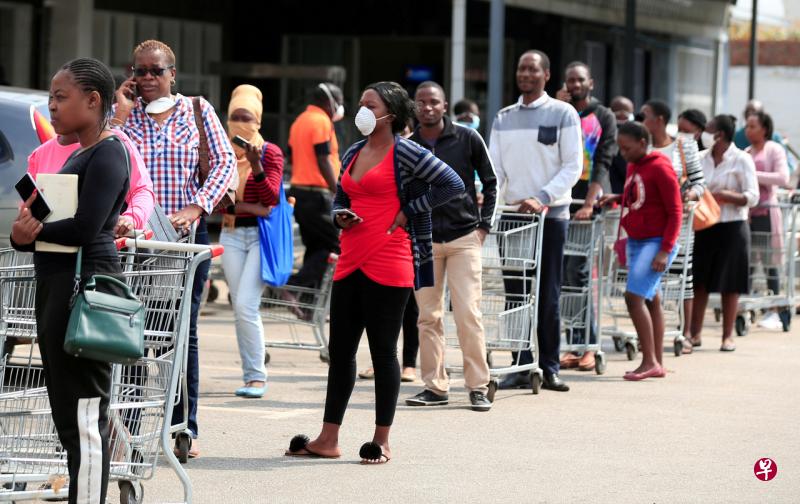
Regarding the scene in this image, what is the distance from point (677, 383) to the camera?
34.4ft

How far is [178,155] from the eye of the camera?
7324mm

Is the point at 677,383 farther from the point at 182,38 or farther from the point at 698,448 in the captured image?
the point at 182,38

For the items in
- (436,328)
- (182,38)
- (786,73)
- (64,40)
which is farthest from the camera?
(786,73)

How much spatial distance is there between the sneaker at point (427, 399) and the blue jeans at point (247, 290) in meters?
1.00

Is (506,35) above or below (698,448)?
above

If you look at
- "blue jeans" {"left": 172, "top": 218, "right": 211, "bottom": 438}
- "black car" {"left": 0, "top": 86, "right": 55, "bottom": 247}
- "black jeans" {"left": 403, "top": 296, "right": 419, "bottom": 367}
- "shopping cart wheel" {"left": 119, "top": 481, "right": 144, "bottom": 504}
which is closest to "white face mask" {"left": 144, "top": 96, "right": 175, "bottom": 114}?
"blue jeans" {"left": 172, "top": 218, "right": 211, "bottom": 438}

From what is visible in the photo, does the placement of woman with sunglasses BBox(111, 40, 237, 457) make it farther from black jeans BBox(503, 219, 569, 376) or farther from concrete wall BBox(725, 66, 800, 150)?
concrete wall BBox(725, 66, 800, 150)

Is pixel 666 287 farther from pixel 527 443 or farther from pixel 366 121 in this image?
pixel 366 121

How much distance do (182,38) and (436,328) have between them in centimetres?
2252

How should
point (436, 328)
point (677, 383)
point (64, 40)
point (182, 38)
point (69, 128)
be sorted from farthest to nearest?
point (182, 38) → point (64, 40) → point (677, 383) → point (436, 328) → point (69, 128)

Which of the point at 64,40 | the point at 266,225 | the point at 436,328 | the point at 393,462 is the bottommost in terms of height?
the point at 393,462

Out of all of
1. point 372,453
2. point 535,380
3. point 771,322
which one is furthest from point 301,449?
point 771,322

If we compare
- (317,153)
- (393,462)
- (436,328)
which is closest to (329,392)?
(393,462)

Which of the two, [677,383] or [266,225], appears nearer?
[266,225]
